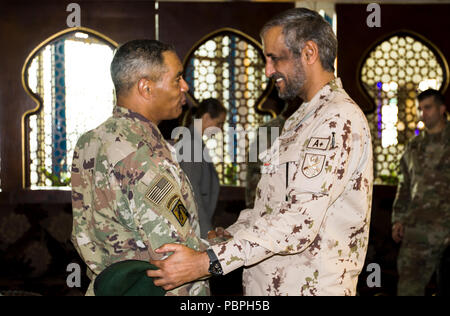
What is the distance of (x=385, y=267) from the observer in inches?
201

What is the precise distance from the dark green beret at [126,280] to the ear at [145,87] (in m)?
0.60

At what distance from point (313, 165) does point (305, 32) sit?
516 mm

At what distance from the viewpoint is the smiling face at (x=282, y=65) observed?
1823mm

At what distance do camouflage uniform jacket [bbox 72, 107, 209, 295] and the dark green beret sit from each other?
66 millimetres

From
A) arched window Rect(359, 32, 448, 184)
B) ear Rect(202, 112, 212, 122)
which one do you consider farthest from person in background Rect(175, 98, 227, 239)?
arched window Rect(359, 32, 448, 184)

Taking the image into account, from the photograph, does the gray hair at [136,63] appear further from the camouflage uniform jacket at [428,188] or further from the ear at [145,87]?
the camouflage uniform jacket at [428,188]

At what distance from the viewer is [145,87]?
5.81 ft

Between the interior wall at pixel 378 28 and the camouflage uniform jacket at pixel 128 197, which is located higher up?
the interior wall at pixel 378 28

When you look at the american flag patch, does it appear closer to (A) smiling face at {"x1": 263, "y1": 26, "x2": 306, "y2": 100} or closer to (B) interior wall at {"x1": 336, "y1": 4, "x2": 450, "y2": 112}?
(A) smiling face at {"x1": 263, "y1": 26, "x2": 306, "y2": 100}

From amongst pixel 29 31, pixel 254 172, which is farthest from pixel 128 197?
pixel 29 31

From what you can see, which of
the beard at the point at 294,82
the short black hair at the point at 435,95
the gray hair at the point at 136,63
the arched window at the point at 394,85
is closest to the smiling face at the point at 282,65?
the beard at the point at 294,82
